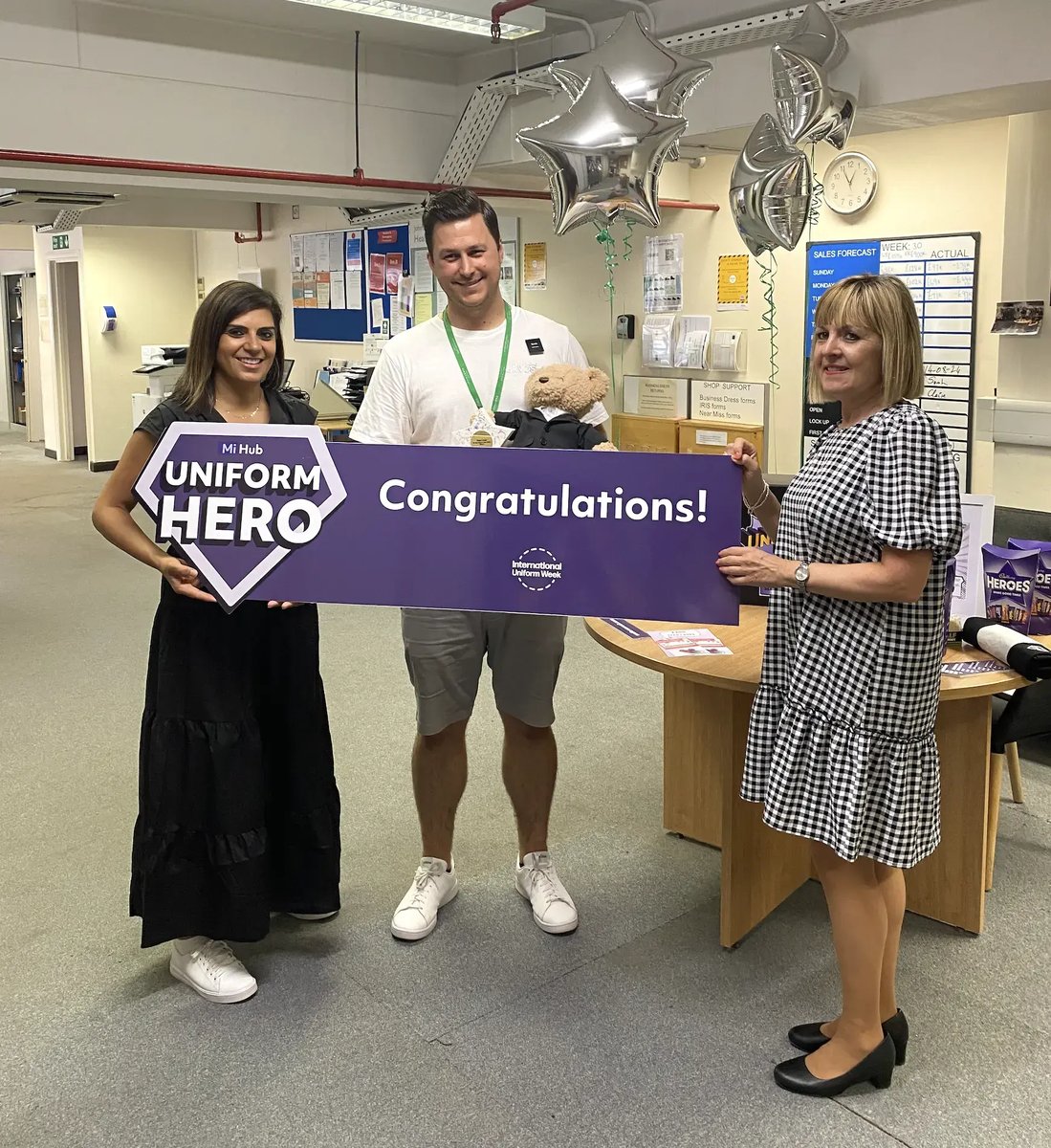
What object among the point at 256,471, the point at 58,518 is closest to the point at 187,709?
the point at 256,471

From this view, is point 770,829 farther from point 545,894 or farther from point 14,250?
point 14,250

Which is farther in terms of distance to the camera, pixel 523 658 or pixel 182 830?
pixel 523 658

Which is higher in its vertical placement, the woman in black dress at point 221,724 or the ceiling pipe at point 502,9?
the ceiling pipe at point 502,9

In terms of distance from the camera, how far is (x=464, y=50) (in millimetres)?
5340

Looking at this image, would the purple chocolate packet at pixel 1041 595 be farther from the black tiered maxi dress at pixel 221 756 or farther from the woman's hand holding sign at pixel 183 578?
the woman's hand holding sign at pixel 183 578

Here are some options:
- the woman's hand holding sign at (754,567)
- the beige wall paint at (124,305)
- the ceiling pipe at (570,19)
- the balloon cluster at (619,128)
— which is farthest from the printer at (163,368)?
the woman's hand holding sign at (754,567)

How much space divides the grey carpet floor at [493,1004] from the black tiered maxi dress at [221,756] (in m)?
0.26

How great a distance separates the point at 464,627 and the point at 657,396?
398 centimetres

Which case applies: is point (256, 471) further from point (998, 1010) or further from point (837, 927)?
point (998, 1010)

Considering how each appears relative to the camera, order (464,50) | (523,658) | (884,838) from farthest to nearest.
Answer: (464,50), (523,658), (884,838)

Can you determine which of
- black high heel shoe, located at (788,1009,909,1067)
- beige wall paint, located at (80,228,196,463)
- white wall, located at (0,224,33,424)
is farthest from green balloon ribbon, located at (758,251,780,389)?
white wall, located at (0,224,33,424)

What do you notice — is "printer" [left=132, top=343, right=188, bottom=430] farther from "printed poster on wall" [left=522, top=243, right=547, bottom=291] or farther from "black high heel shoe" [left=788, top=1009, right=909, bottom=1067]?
"black high heel shoe" [left=788, top=1009, right=909, bottom=1067]

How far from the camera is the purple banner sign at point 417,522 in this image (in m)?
2.04

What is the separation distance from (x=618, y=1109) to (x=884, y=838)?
2.30 feet
